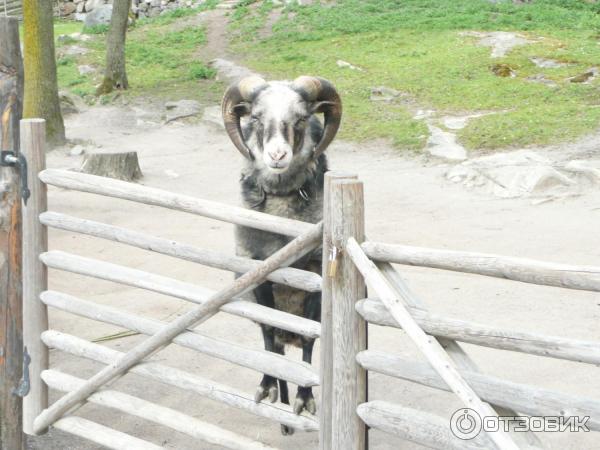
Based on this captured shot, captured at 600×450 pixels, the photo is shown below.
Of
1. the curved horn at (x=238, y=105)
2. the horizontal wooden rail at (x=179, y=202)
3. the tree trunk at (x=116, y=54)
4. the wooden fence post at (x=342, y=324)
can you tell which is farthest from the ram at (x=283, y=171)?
the tree trunk at (x=116, y=54)

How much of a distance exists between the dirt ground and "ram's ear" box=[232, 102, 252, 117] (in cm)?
183

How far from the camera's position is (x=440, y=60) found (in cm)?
1716

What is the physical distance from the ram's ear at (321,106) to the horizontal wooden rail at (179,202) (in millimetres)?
1279

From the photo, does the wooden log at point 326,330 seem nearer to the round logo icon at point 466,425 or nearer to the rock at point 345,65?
the round logo icon at point 466,425

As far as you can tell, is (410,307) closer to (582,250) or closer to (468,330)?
(468,330)

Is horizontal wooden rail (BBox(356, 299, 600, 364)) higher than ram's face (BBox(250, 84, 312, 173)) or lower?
lower

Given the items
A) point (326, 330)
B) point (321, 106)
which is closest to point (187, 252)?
point (326, 330)

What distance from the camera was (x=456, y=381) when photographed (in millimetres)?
3088

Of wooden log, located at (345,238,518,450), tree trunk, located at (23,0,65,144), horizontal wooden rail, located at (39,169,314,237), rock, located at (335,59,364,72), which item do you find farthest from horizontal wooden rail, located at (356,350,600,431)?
rock, located at (335,59,364,72)

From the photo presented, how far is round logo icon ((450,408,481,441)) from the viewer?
3.15 m

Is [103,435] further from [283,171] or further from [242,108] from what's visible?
[242,108]

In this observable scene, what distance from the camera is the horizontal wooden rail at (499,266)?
9.46ft

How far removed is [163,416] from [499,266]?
2217mm

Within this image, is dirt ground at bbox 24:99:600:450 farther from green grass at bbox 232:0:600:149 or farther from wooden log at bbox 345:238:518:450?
wooden log at bbox 345:238:518:450
